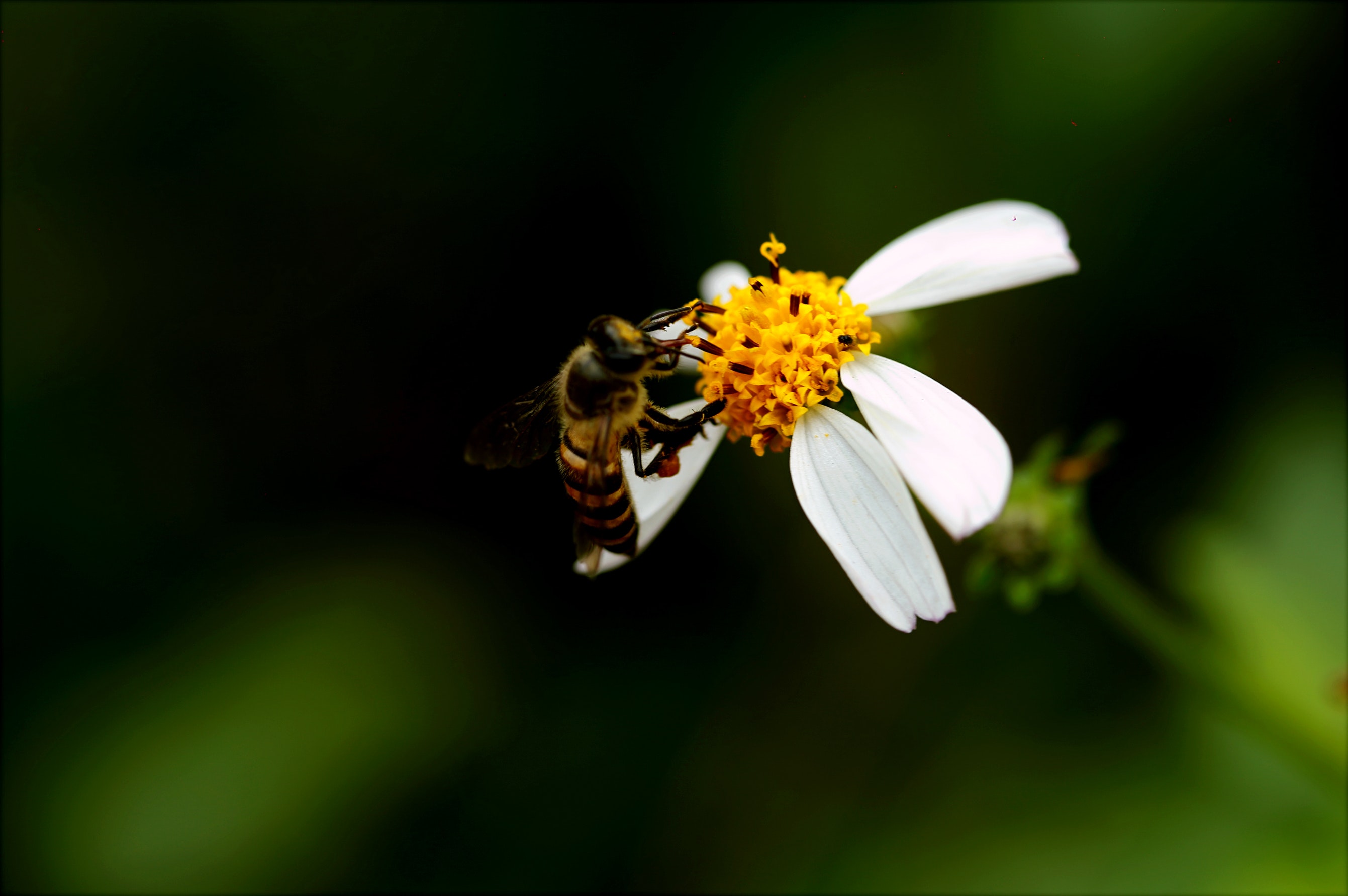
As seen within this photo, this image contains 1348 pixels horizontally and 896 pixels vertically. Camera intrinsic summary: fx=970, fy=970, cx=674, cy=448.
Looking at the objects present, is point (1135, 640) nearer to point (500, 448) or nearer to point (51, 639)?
point (500, 448)

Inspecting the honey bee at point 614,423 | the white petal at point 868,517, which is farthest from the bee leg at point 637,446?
the white petal at point 868,517

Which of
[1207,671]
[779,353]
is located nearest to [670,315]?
[779,353]

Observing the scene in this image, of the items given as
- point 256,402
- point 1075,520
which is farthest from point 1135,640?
point 256,402

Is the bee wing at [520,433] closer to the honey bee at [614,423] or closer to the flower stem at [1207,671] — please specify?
the honey bee at [614,423]

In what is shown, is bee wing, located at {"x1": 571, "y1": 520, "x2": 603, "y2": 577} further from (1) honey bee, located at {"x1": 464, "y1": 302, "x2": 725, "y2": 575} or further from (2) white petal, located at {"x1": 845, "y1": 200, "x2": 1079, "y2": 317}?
(2) white petal, located at {"x1": 845, "y1": 200, "x2": 1079, "y2": 317}

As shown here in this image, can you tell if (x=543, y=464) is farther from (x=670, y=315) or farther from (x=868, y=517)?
(x=868, y=517)
